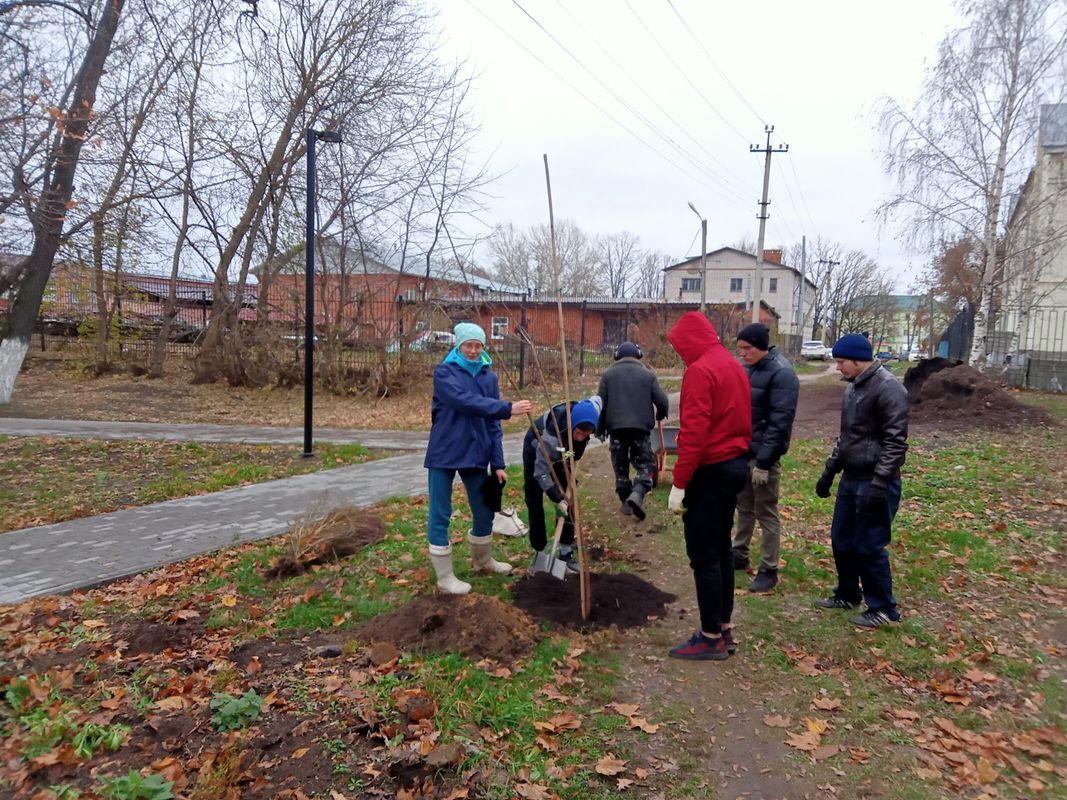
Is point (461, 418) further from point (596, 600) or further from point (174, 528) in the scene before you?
point (174, 528)

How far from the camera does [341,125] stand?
53.3 feet

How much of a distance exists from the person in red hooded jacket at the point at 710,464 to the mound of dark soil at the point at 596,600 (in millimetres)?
562

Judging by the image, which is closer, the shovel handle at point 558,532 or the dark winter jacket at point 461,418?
the dark winter jacket at point 461,418

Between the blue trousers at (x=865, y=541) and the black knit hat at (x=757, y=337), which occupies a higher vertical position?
the black knit hat at (x=757, y=337)

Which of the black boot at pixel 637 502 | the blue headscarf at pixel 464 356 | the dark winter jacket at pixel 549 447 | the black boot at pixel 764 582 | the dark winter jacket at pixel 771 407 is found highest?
the blue headscarf at pixel 464 356

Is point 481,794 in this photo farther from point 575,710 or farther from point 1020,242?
point 1020,242

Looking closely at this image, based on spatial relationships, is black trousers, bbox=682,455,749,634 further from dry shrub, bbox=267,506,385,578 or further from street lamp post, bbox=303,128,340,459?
street lamp post, bbox=303,128,340,459

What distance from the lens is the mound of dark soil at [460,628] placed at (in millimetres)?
3877


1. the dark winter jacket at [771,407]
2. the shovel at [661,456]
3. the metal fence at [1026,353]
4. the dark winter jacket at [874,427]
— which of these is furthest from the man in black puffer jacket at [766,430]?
the metal fence at [1026,353]

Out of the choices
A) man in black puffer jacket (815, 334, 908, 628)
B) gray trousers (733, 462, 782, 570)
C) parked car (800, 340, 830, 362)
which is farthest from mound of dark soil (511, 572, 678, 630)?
parked car (800, 340, 830, 362)

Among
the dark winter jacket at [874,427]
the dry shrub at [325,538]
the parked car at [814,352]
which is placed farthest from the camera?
the parked car at [814,352]

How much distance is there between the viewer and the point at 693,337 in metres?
3.85

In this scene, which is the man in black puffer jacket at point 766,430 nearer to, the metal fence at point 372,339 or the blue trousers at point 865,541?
the blue trousers at point 865,541

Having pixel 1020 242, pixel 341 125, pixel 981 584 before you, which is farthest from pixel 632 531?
pixel 1020 242
